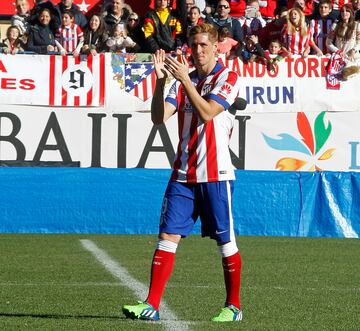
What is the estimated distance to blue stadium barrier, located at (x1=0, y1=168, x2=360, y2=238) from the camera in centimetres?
1658

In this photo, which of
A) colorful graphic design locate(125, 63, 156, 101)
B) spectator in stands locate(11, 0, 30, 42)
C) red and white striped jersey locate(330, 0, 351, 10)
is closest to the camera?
colorful graphic design locate(125, 63, 156, 101)

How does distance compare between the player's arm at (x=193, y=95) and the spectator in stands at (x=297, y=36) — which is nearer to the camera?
the player's arm at (x=193, y=95)

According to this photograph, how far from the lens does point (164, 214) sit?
25.0ft

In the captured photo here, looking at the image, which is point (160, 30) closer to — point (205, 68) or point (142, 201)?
point (142, 201)

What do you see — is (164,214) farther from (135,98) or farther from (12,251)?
(135,98)

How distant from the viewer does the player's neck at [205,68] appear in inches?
299

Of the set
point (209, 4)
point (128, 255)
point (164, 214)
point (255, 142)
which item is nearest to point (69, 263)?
point (128, 255)

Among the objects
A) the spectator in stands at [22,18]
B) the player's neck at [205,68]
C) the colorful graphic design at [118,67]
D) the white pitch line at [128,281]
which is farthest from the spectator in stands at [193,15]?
the player's neck at [205,68]

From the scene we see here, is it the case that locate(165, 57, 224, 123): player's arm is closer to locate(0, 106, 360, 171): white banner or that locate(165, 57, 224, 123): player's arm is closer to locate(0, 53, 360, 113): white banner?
locate(0, 53, 360, 113): white banner

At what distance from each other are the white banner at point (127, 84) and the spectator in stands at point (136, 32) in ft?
3.10

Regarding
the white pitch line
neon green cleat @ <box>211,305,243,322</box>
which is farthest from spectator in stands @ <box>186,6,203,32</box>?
neon green cleat @ <box>211,305,243,322</box>

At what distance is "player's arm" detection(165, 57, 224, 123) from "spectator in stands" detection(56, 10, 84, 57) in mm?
11700

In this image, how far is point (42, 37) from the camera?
61.7 ft

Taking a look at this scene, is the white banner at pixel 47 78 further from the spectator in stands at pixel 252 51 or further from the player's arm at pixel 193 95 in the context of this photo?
the player's arm at pixel 193 95
